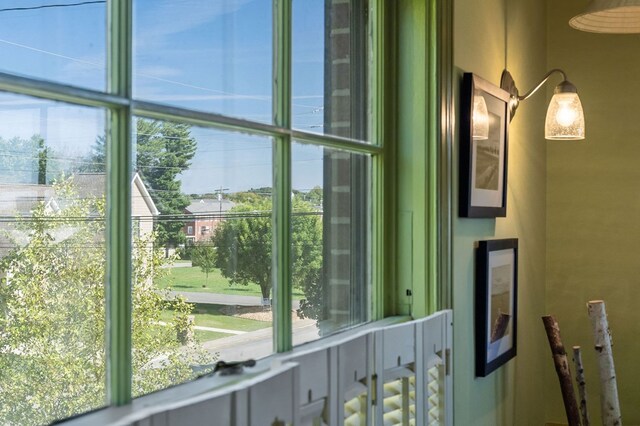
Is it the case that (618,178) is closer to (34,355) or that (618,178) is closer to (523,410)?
(523,410)

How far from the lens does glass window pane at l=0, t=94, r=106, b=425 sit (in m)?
1.08

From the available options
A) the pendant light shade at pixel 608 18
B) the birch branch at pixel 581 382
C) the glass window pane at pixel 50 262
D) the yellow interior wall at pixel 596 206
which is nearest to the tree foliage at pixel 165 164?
the glass window pane at pixel 50 262

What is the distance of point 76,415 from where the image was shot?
117 centimetres

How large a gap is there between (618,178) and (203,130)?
2908 millimetres

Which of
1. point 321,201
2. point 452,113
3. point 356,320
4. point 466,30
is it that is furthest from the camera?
point 466,30

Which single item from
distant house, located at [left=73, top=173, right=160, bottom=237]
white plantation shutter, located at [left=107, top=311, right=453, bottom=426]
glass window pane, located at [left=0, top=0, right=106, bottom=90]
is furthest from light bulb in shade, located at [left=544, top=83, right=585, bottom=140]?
glass window pane, located at [left=0, top=0, right=106, bottom=90]

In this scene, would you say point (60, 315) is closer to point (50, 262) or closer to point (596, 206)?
point (50, 262)

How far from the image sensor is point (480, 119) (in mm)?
2518

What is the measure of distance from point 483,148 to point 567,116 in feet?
1.41

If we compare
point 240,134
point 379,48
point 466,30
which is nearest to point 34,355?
point 240,134

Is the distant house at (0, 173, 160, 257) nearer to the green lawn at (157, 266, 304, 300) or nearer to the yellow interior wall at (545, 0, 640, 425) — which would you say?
the green lawn at (157, 266, 304, 300)

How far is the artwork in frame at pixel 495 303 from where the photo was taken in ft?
8.82

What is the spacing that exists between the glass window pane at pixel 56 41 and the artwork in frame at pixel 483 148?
58.8 inches

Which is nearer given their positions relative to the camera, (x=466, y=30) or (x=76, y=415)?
(x=76, y=415)
